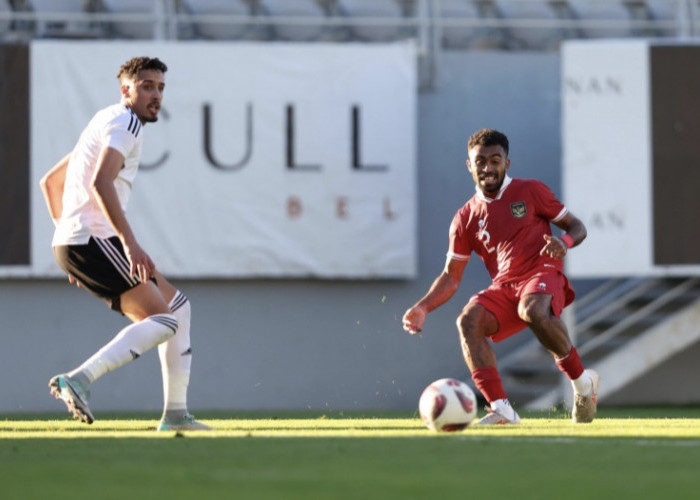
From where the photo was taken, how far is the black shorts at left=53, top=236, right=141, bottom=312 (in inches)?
301

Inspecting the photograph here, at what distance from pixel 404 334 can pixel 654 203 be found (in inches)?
115

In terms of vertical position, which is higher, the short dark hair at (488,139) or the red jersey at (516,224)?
the short dark hair at (488,139)

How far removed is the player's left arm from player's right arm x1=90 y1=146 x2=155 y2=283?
225cm

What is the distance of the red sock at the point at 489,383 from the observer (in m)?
8.40

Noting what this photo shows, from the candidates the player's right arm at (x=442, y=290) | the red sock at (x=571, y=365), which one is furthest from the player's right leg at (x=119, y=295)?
the red sock at (x=571, y=365)

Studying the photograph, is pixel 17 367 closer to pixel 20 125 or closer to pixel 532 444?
pixel 20 125

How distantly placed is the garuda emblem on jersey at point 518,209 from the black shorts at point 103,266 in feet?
7.89

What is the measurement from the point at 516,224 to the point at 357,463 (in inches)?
136

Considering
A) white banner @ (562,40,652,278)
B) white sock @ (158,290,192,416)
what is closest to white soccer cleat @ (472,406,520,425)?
white sock @ (158,290,192,416)

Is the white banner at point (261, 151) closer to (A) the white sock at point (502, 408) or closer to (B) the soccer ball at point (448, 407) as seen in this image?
(A) the white sock at point (502, 408)

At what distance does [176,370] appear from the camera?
7859 millimetres

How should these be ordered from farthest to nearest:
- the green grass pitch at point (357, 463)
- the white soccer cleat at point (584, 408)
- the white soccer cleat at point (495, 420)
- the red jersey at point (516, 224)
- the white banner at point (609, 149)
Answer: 1. the white banner at point (609, 149)
2. the red jersey at point (516, 224)
3. the white soccer cleat at point (584, 408)
4. the white soccer cleat at point (495, 420)
5. the green grass pitch at point (357, 463)

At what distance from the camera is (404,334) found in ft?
50.3

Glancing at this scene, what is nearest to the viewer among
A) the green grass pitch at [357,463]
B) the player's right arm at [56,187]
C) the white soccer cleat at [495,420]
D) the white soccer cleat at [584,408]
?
the green grass pitch at [357,463]
